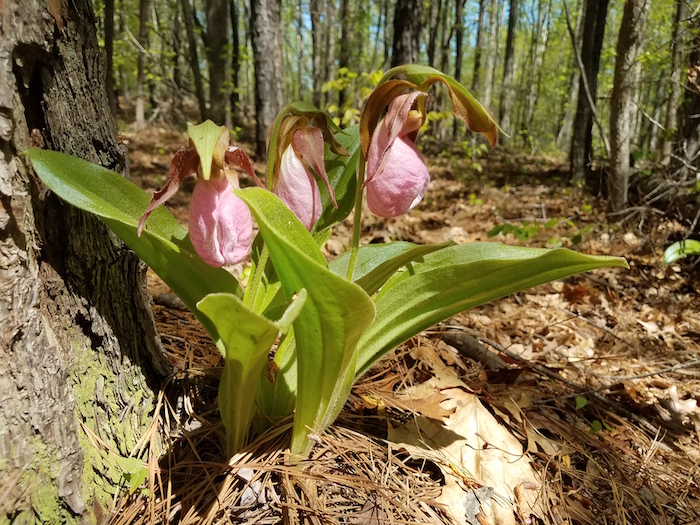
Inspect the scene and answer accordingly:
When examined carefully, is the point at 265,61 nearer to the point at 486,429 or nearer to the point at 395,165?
the point at 395,165

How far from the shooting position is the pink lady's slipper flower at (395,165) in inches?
35.2

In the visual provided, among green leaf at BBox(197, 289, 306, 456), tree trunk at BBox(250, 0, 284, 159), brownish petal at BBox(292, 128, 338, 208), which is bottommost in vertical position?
green leaf at BBox(197, 289, 306, 456)

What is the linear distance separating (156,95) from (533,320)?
10.2m

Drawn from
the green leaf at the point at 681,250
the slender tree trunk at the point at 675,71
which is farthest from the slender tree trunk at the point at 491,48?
the green leaf at the point at 681,250

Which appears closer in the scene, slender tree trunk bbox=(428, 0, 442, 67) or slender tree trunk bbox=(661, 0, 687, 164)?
slender tree trunk bbox=(661, 0, 687, 164)

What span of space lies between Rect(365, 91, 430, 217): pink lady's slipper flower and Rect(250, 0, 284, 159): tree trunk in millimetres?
4203

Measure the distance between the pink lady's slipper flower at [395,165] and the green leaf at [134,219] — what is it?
1.33 ft

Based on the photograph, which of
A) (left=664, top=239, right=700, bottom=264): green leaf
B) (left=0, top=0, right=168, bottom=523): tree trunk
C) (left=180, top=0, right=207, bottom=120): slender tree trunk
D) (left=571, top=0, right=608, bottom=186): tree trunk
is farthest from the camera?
(left=180, top=0, right=207, bottom=120): slender tree trunk

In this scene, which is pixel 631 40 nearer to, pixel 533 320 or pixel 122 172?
pixel 533 320

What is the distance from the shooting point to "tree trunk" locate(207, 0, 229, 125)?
23.4 feet

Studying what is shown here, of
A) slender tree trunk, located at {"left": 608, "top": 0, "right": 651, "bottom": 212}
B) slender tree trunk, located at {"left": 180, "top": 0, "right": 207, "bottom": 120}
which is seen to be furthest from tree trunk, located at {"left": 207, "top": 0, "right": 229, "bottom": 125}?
slender tree trunk, located at {"left": 608, "top": 0, "right": 651, "bottom": 212}

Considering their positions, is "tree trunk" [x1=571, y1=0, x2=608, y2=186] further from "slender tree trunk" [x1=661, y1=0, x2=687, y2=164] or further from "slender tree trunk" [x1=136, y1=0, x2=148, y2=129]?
"slender tree trunk" [x1=136, y1=0, x2=148, y2=129]

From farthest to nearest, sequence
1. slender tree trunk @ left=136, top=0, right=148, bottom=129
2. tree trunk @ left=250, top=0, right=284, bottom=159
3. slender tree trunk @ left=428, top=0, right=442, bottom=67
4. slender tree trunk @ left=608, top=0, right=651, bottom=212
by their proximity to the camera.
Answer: slender tree trunk @ left=428, top=0, right=442, bottom=67 < slender tree trunk @ left=136, top=0, right=148, bottom=129 < tree trunk @ left=250, top=0, right=284, bottom=159 < slender tree trunk @ left=608, top=0, right=651, bottom=212

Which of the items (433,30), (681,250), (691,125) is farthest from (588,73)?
(433,30)
